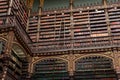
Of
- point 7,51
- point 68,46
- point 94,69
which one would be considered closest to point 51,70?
point 68,46

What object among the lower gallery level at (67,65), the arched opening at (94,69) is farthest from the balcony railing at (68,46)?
the arched opening at (94,69)

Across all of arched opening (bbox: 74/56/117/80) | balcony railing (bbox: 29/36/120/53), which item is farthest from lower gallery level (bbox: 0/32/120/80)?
balcony railing (bbox: 29/36/120/53)

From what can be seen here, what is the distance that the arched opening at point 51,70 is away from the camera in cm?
1108

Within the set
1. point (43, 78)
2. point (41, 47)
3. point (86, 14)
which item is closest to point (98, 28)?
point (86, 14)

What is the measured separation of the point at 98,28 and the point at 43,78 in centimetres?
479

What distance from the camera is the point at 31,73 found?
11.5 m

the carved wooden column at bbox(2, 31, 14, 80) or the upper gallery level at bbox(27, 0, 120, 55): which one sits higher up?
the upper gallery level at bbox(27, 0, 120, 55)

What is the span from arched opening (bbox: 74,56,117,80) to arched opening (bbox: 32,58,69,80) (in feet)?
2.35

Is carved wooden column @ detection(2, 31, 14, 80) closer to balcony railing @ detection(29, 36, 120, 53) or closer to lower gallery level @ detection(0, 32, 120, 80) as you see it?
lower gallery level @ detection(0, 32, 120, 80)

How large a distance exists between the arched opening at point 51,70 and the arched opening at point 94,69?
0.72 metres

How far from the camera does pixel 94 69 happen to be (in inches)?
428

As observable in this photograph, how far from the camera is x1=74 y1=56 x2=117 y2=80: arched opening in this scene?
420 inches

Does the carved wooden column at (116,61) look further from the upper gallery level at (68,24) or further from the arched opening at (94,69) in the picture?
the upper gallery level at (68,24)

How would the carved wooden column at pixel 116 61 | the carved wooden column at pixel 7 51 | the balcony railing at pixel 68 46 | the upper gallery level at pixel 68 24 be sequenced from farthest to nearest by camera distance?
the upper gallery level at pixel 68 24
the balcony railing at pixel 68 46
the carved wooden column at pixel 116 61
the carved wooden column at pixel 7 51
